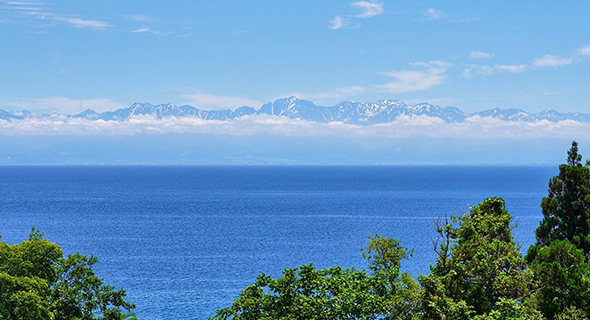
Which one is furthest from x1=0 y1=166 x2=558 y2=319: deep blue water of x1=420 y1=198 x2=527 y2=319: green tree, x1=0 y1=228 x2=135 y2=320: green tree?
x1=420 y1=198 x2=527 y2=319: green tree

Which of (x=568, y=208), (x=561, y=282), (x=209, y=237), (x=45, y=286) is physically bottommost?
(x=209, y=237)

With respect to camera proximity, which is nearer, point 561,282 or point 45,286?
point 45,286

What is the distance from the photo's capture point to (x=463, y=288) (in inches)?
1163

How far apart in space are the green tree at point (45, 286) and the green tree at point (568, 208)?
32.8 m

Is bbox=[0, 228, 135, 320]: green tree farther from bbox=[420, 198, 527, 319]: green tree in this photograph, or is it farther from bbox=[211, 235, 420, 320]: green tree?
bbox=[420, 198, 527, 319]: green tree

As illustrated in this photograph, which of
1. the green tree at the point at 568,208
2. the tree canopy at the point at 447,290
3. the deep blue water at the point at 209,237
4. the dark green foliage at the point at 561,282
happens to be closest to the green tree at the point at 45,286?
the tree canopy at the point at 447,290

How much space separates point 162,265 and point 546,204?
59.1m

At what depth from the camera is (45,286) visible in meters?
27.3

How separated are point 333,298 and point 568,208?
26.0 meters

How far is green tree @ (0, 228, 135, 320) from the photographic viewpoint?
25.6 meters

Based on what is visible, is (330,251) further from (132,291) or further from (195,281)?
(132,291)

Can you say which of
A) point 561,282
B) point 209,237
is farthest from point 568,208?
point 209,237

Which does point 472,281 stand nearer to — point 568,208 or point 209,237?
point 568,208

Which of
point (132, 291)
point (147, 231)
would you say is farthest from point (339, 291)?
point (147, 231)
